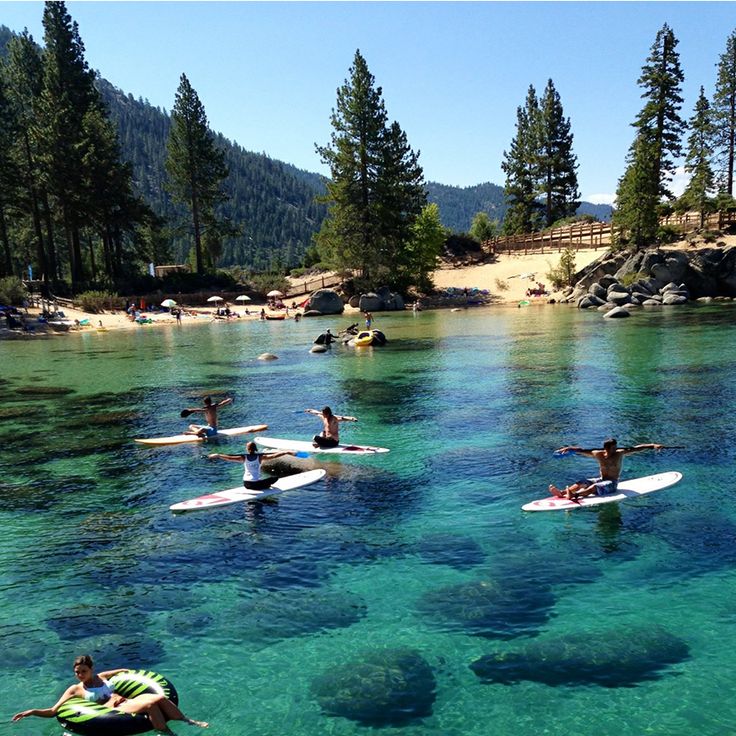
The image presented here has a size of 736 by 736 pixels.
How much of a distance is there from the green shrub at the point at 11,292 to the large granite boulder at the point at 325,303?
32337 mm

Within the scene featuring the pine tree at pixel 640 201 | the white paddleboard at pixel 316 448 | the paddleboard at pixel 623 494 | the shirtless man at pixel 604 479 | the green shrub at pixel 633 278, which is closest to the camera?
the paddleboard at pixel 623 494

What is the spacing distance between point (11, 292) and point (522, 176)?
83597 millimetres

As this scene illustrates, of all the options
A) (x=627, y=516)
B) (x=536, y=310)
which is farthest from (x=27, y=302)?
(x=627, y=516)

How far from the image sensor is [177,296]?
280 feet

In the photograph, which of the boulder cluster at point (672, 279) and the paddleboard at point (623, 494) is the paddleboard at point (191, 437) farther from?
the boulder cluster at point (672, 279)

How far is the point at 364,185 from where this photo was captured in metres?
83.6

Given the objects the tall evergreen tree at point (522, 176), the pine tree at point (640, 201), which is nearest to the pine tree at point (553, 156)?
the tall evergreen tree at point (522, 176)

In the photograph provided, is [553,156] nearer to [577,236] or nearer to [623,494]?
[577,236]

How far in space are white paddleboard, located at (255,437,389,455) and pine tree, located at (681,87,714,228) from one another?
77.3 meters

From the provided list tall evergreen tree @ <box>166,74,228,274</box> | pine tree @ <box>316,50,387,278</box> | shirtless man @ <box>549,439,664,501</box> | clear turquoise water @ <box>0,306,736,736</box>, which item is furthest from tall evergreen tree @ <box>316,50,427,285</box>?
shirtless man @ <box>549,439,664,501</box>

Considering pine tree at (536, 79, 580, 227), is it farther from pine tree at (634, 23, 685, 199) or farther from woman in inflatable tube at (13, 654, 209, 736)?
woman in inflatable tube at (13, 654, 209, 736)

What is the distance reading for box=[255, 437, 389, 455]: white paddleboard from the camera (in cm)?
2239

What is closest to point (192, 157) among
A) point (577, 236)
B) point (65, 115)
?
point (65, 115)

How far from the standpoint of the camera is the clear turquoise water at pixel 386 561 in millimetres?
10109
